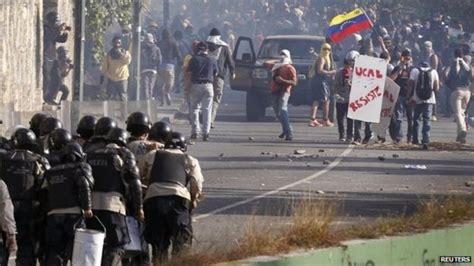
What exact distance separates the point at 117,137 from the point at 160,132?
721 mm

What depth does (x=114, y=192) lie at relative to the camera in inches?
511

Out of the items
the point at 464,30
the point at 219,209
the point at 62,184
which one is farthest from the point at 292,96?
the point at 62,184

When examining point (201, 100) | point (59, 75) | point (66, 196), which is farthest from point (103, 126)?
point (59, 75)

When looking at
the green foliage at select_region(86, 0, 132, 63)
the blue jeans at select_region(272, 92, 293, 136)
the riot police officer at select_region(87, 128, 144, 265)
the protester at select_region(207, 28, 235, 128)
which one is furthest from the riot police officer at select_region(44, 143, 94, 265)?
the green foliage at select_region(86, 0, 132, 63)

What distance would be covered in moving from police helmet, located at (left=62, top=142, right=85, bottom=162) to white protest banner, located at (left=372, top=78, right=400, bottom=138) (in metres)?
18.0

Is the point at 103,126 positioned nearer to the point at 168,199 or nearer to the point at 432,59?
the point at 168,199

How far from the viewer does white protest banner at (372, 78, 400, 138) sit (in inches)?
1198

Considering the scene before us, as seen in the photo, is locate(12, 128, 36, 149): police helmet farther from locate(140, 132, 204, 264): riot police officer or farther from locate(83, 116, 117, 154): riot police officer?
locate(140, 132, 204, 264): riot police officer

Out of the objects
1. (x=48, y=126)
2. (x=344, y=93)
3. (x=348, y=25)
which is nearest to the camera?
(x=48, y=126)

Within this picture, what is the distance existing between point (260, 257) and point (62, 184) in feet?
7.68

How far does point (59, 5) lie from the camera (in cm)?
3716

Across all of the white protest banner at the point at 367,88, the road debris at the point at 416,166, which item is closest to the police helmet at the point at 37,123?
the road debris at the point at 416,166

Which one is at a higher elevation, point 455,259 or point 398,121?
point 455,259

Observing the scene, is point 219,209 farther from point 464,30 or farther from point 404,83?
point 464,30
